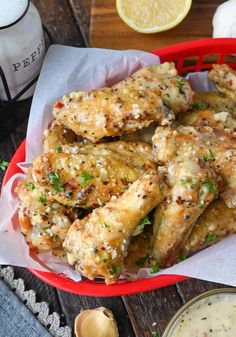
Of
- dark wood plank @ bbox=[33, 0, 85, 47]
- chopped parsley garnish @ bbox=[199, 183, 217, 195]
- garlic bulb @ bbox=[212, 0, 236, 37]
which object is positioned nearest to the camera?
chopped parsley garnish @ bbox=[199, 183, 217, 195]

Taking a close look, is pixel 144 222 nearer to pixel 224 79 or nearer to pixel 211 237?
pixel 211 237

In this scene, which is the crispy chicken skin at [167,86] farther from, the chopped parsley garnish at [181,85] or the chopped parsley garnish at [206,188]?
the chopped parsley garnish at [206,188]

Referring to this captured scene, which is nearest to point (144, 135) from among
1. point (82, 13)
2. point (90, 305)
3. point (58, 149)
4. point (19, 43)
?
point (58, 149)

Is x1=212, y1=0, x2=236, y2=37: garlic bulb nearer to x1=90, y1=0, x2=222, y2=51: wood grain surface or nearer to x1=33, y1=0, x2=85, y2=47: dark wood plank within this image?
x1=90, y1=0, x2=222, y2=51: wood grain surface

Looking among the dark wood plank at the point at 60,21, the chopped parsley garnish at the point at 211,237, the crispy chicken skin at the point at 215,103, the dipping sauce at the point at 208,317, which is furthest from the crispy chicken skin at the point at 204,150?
the dark wood plank at the point at 60,21

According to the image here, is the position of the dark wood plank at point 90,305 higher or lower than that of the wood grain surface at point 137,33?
lower

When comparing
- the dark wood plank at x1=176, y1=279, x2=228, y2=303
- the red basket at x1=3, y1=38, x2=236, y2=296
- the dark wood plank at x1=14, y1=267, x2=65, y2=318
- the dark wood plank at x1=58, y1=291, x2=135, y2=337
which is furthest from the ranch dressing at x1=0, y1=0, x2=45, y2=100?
the dark wood plank at x1=176, y1=279, x2=228, y2=303
